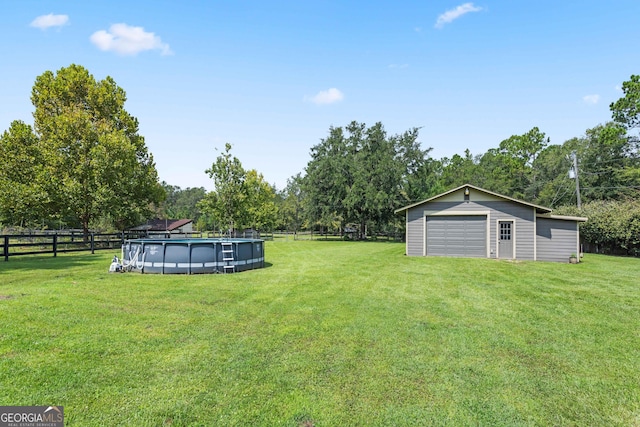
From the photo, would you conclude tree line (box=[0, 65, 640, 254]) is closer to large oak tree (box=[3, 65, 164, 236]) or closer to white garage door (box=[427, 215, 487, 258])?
large oak tree (box=[3, 65, 164, 236])

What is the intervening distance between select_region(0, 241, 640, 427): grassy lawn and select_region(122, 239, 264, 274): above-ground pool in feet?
7.75

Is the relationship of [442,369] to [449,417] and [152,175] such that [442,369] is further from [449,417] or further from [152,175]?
[152,175]

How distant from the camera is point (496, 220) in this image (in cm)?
1717

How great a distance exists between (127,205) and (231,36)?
17.6m

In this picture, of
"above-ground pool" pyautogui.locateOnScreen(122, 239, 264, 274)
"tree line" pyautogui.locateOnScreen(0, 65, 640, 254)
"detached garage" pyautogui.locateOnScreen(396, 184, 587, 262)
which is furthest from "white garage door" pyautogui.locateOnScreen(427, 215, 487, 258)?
"above-ground pool" pyautogui.locateOnScreen(122, 239, 264, 274)

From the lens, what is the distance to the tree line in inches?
864

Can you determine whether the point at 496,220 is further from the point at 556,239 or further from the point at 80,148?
the point at 80,148

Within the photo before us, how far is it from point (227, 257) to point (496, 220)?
45.3 ft

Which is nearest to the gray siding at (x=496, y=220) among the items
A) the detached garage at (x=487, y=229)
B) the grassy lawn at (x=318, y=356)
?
the detached garage at (x=487, y=229)

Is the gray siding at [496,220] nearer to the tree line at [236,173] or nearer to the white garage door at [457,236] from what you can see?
the white garage door at [457,236]

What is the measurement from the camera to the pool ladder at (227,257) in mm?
10922

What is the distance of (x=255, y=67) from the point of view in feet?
52.2

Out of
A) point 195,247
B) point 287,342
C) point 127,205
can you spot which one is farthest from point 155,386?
point 127,205

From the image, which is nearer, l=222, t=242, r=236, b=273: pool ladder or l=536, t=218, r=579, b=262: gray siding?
l=222, t=242, r=236, b=273: pool ladder
